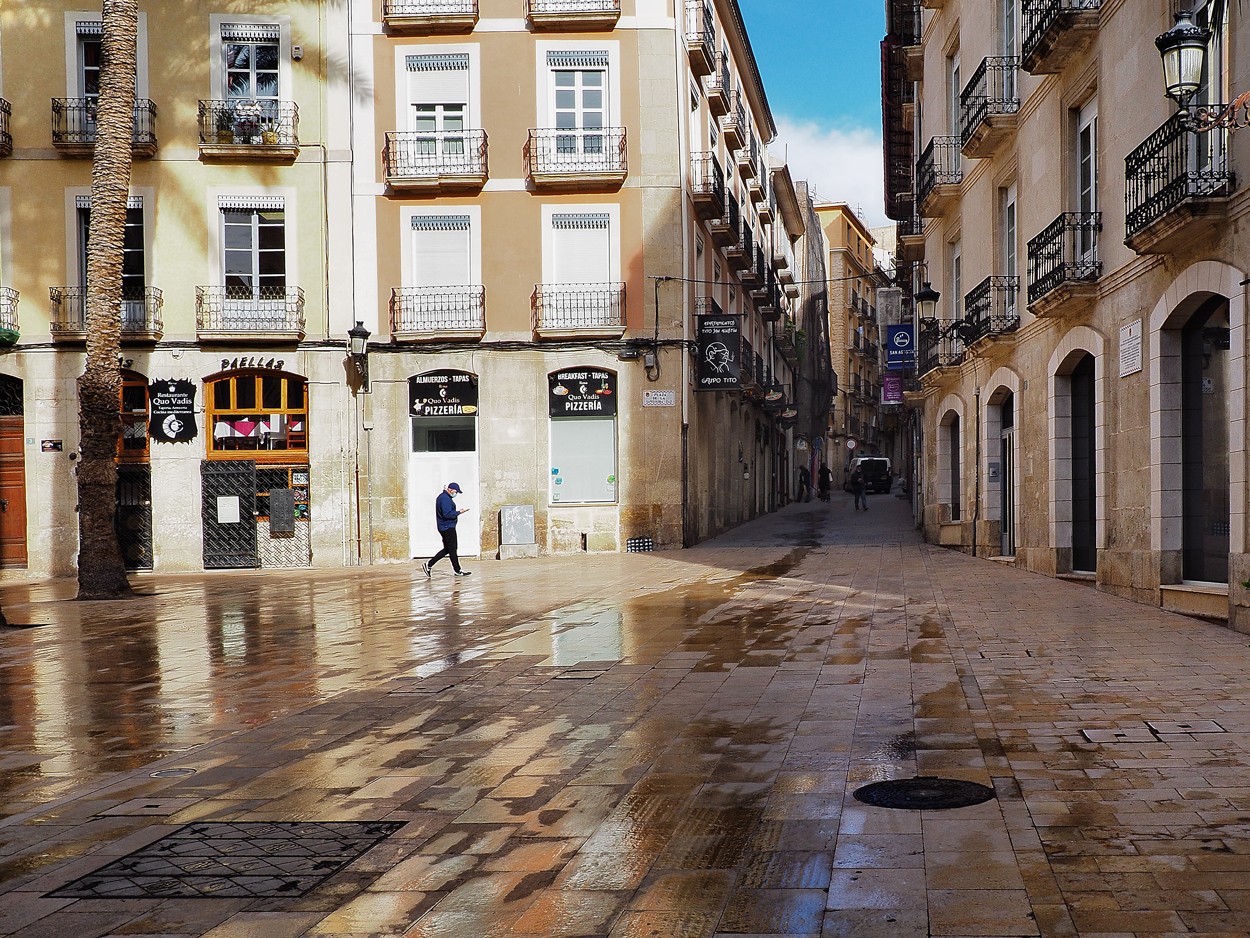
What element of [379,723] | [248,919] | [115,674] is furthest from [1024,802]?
[115,674]

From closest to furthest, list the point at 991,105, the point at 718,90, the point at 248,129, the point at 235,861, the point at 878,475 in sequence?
the point at 235,861
the point at 991,105
the point at 248,129
the point at 718,90
the point at 878,475

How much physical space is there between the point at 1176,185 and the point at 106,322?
15.0 metres

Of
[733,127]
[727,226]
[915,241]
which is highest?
[733,127]

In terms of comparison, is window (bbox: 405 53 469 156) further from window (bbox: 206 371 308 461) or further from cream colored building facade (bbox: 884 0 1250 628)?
cream colored building facade (bbox: 884 0 1250 628)

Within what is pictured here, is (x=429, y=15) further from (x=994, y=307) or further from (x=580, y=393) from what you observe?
(x=994, y=307)

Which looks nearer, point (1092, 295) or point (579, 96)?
point (1092, 295)

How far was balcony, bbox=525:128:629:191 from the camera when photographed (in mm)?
25734

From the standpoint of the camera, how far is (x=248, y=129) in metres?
25.5

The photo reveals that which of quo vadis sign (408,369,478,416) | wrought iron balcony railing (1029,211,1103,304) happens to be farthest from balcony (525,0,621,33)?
wrought iron balcony railing (1029,211,1103,304)

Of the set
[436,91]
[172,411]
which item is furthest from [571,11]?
[172,411]

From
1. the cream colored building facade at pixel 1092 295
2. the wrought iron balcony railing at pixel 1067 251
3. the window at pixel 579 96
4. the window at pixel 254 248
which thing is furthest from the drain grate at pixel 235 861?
the window at pixel 579 96

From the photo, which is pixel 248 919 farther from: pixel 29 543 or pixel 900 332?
pixel 900 332

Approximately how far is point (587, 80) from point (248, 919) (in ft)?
79.5

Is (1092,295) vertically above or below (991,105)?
below
